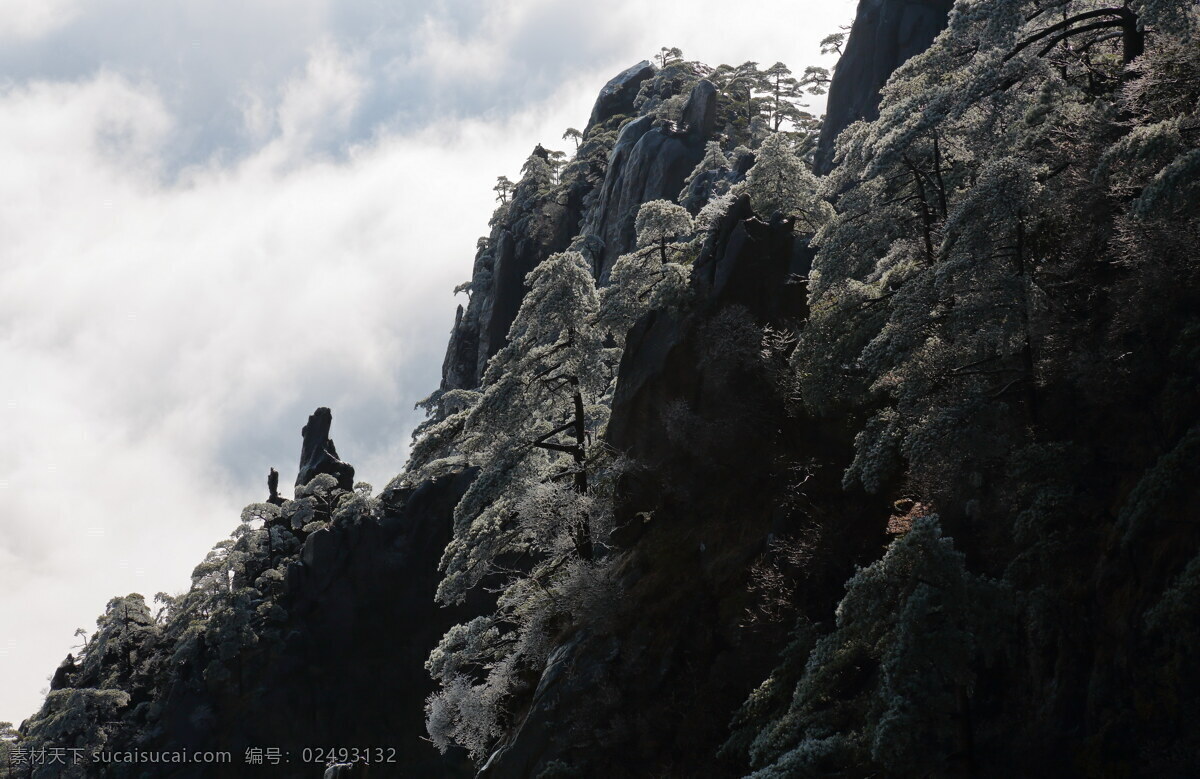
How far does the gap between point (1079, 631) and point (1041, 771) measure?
217 cm

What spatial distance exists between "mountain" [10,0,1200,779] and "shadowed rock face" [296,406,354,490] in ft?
112

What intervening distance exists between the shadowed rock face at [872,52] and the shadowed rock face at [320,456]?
1528 inches

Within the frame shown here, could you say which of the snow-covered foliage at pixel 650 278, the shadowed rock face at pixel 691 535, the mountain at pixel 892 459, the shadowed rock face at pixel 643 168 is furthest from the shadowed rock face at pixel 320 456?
the shadowed rock face at pixel 691 535

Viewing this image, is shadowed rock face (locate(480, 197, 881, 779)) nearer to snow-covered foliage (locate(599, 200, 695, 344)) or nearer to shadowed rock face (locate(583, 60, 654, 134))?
snow-covered foliage (locate(599, 200, 695, 344))

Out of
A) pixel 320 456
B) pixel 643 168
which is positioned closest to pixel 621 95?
pixel 643 168

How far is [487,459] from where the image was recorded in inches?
1196

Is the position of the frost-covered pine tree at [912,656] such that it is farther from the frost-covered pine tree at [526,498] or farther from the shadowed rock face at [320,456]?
the shadowed rock face at [320,456]

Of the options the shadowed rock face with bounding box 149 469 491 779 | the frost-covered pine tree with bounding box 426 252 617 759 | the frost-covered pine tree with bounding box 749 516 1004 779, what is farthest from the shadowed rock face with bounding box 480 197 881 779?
the shadowed rock face with bounding box 149 469 491 779

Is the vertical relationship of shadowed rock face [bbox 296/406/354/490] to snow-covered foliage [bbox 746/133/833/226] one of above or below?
above

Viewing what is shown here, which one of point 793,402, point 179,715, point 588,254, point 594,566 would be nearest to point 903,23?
point 588,254

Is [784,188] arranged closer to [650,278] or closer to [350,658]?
[650,278]

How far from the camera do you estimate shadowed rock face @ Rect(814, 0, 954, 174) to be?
182 ft

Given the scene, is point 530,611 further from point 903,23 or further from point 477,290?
point 477,290

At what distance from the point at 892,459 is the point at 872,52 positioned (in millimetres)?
46341
